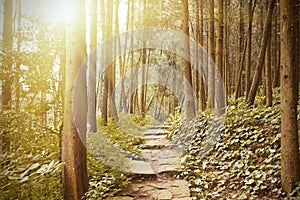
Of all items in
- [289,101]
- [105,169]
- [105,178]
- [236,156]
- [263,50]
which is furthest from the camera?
[263,50]

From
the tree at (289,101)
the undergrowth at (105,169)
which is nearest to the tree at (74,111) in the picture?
the undergrowth at (105,169)

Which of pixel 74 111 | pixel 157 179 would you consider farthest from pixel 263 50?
pixel 74 111

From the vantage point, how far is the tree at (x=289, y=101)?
3.98m

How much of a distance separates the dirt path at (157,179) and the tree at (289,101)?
170 centimetres

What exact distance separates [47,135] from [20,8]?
987cm

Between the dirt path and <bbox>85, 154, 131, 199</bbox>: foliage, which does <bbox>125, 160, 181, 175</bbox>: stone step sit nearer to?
the dirt path

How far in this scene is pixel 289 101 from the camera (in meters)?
4.04

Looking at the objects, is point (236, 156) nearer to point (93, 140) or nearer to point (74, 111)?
point (74, 111)

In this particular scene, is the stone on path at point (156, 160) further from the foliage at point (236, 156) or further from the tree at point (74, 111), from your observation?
the tree at point (74, 111)

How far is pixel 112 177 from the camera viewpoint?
17.1ft

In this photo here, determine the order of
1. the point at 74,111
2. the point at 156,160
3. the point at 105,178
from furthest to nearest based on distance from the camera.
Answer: the point at 156,160, the point at 105,178, the point at 74,111

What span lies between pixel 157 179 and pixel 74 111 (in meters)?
2.61

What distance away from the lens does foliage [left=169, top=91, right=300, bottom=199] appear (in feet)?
14.7

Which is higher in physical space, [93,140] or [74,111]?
[74,111]
